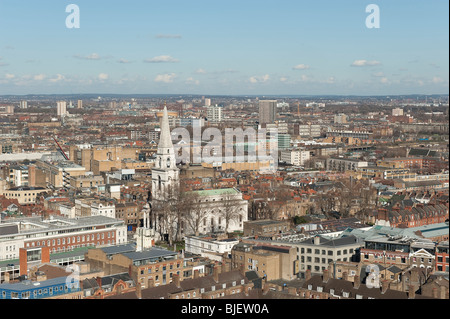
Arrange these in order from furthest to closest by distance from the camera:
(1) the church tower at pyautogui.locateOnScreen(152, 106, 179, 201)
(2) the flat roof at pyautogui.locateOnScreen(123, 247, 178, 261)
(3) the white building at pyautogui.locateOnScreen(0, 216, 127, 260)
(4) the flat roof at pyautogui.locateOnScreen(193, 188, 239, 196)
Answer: (1) the church tower at pyautogui.locateOnScreen(152, 106, 179, 201) < (4) the flat roof at pyautogui.locateOnScreen(193, 188, 239, 196) < (3) the white building at pyautogui.locateOnScreen(0, 216, 127, 260) < (2) the flat roof at pyautogui.locateOnScreen(123, 247, 178, 261)

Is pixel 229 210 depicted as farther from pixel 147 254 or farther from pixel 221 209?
pixel 147 254

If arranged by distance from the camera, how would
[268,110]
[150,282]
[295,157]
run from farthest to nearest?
[268,110] < [295,157] < [150,282]

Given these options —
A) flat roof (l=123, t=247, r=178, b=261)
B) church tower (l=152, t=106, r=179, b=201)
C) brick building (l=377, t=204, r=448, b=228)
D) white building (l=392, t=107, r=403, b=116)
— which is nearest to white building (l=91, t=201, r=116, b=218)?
church tower (l=152, t=106, r=179, b=201)

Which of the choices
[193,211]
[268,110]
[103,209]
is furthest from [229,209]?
[268,110]

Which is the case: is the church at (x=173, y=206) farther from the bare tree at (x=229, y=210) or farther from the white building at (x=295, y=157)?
the white building at (x=295, y=157)

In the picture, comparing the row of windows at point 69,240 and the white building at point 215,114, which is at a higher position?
the white building at point 215,114

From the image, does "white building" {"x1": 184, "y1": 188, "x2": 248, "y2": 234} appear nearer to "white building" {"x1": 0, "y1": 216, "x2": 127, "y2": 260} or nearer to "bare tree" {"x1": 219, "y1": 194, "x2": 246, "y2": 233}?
"bare tree" {"x1": 219, "y1": 194, "x2": 246, "y2": 233}

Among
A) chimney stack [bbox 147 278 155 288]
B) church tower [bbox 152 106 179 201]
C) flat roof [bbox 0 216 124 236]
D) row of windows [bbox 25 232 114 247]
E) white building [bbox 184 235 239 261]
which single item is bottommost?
white building [bbox 184 235 239 261]

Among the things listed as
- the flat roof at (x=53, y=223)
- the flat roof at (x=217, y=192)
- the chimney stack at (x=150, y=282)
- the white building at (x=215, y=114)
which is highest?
the white building at (x=215, y=114)

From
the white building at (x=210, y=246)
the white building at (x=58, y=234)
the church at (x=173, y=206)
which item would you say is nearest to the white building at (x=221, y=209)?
the church at (x=173, y=206)
